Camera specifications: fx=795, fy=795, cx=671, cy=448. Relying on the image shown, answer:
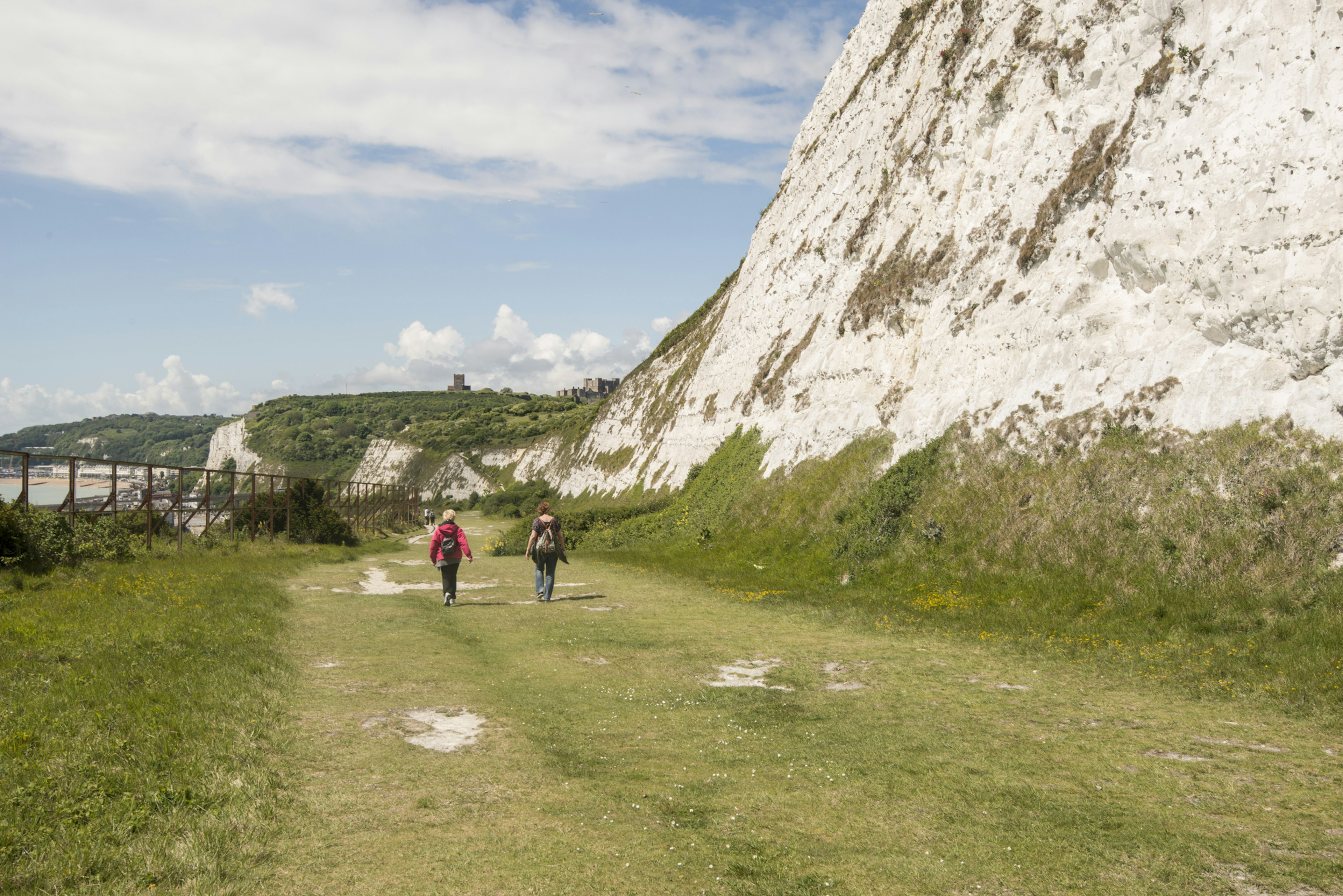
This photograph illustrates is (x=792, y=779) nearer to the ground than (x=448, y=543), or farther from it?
nearer to the ground

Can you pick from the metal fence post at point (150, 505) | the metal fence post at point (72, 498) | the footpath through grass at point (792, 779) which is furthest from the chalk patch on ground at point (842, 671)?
the metal fence post at point (150, 505)

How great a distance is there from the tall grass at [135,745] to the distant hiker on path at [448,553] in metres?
5.36

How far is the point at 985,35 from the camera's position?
26.9m

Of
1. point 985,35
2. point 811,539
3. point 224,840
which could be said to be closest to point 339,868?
point 224,840

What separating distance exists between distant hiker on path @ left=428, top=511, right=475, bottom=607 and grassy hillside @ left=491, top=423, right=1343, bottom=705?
7239 mm

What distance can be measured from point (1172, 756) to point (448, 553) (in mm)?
15165

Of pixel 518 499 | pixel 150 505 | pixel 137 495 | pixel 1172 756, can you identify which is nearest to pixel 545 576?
pixel 150 505

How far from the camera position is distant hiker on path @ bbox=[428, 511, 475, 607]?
18766 millimetres

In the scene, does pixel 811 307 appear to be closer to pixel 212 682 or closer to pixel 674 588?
pixel 674 588

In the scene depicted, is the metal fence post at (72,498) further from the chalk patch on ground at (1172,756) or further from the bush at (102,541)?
the chalk patch on ground at (1172,756)

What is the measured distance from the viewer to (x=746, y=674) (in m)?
11.5

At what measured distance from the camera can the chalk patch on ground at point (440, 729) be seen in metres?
8.06

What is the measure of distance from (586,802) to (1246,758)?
615 centimetres

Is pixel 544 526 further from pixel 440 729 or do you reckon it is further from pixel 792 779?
pixel 792 779
